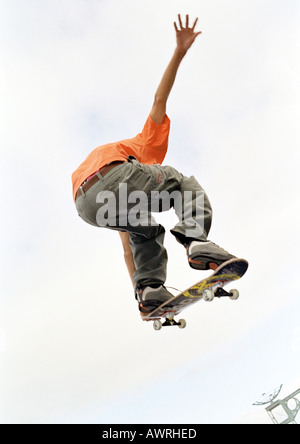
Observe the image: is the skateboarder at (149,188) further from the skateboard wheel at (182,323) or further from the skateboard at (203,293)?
the skateboard wheel at (182,323)

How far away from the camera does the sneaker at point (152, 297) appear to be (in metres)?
5.90

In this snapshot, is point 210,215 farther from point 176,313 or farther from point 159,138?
point 176,313

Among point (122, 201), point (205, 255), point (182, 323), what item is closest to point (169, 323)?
point (182, 323)

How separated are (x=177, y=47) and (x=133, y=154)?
1284mm

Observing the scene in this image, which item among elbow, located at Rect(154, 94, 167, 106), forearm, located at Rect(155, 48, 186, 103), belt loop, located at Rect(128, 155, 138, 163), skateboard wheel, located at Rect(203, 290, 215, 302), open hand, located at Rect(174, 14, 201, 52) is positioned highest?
open hand, located at Rect(174, 14, 201, 52)

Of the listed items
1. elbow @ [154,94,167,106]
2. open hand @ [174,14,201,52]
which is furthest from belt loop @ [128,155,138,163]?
open hand @ [174,14,201,52]

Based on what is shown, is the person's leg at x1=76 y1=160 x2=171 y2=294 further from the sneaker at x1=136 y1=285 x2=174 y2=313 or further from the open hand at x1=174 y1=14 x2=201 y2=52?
the open hand at x1=174 y1=14 x2=201 y2=52

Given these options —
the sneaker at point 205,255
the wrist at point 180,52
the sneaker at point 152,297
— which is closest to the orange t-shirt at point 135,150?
the wrist at point 180,52

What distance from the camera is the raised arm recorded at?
5.14 m

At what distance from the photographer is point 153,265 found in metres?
6.03

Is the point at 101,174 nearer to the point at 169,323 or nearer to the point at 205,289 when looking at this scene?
the point at 205,289

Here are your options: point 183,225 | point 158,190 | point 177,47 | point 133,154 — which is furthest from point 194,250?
point 177,47

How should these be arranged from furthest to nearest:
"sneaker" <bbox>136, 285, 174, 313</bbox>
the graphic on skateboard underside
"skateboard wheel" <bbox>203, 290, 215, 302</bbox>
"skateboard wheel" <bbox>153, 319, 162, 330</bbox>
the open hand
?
"skateboard wheel" <bbox>153, 319, 162, 330</bbox> < "sneaker" <bbox>136, 285, 174, 313</bbox> < the open hand < "skateboard wheel" <bbox>203, 290, 215, 302</bbox> < the graphic on skateboard underside

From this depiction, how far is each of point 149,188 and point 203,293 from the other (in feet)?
4.37
